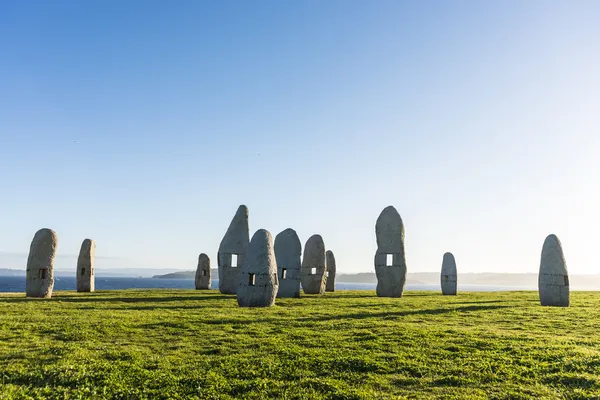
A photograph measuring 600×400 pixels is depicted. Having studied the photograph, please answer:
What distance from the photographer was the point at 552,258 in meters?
24.7

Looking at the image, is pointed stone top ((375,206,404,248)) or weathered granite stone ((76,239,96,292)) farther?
weathered granite stone ((76,239,96,292))

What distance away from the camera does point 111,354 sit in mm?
11430

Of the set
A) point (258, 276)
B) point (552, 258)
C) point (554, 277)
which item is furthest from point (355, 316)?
point (552, 258)

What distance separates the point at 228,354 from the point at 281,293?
648 inches

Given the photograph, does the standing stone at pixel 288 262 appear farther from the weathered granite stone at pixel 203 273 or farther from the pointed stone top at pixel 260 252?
the weathered granite stone at pixel 203 273

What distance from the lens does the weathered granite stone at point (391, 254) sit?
97.0 feet

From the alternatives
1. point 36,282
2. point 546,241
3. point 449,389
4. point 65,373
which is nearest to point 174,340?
point 65,373

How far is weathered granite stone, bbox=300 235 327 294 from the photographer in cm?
3178

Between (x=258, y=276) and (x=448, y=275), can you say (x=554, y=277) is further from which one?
(x=258, y=276)

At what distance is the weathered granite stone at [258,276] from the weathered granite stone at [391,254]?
10505 millimetres

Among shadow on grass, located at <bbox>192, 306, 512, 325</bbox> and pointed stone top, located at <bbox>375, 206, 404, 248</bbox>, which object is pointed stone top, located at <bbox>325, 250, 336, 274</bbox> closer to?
pointed stone top, located at <bbox>375, 206, 404, 248</bbox>

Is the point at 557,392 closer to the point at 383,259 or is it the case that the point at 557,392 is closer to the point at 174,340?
the point at 174,340

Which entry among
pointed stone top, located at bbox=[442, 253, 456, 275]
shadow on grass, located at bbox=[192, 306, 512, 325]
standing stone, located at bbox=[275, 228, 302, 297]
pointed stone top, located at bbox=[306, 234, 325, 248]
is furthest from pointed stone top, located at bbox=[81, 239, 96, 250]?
pointed stone top, located at bbox=[442, 253, 456, 275]

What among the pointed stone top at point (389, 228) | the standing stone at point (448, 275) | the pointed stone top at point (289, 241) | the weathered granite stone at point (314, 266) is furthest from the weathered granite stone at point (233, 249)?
the standing stone at point (448, 275)
